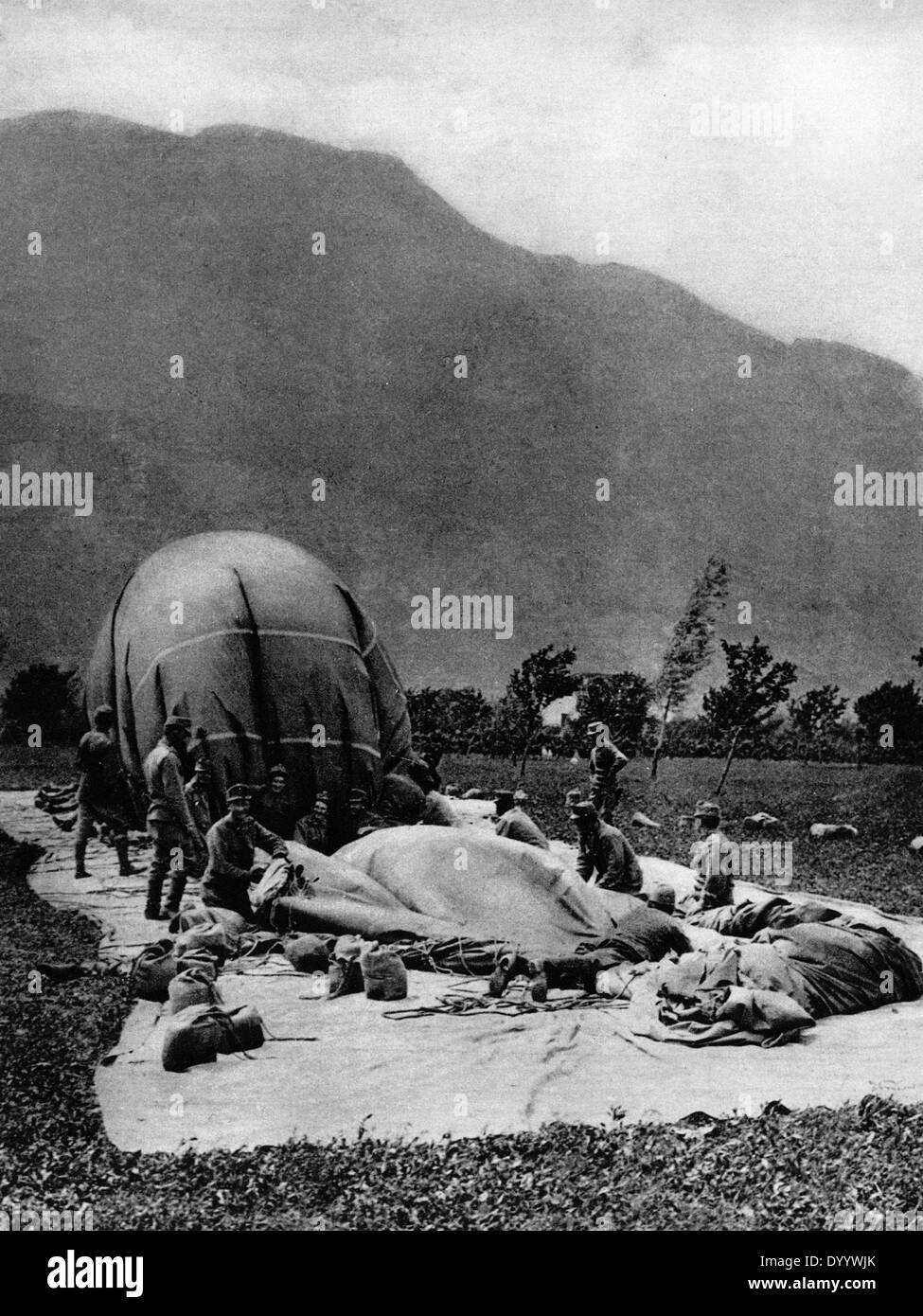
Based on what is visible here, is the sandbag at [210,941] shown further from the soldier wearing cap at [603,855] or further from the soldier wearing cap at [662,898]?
the soldier wearing cap at [662,898]

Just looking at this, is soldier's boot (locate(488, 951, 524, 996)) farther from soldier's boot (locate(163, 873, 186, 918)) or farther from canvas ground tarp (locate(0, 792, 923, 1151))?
soldier's boot (locate(163, 873, 186, 918))

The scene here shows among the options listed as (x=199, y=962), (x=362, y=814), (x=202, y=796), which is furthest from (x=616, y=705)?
(x=199, y=962)

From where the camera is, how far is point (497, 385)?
12.9m

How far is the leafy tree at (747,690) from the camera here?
12.7 m

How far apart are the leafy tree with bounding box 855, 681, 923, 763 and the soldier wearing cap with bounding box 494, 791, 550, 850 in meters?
2.68

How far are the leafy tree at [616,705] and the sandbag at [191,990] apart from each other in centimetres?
332

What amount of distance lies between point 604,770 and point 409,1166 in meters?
3.29

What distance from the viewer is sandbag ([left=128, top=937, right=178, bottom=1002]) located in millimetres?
10953

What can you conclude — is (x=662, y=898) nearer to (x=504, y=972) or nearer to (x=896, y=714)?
(x=504, y=972)

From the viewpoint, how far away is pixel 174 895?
451 inches

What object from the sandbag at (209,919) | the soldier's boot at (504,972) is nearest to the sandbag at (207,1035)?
the sandbag at (209,919)

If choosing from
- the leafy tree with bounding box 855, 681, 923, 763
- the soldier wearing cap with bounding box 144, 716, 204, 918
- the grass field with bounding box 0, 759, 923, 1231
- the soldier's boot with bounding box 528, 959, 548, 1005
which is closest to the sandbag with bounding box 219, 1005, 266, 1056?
the grass field with bounding box 0, 759, 923, 1231
